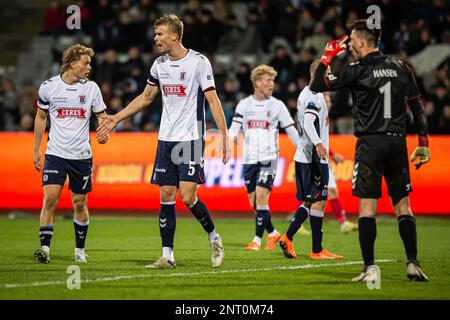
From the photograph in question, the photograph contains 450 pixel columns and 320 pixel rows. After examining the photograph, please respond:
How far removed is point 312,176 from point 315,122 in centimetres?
72

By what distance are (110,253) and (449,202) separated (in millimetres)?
8644

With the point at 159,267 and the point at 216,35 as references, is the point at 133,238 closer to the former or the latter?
the point at 159,267

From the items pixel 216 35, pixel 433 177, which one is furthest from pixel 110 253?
pixel 216 35

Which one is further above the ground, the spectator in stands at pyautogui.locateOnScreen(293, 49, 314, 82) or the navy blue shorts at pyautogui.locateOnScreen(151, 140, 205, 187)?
the spectator in stands at pyautogui.locateOnScreen(293, 49, 314, 82)

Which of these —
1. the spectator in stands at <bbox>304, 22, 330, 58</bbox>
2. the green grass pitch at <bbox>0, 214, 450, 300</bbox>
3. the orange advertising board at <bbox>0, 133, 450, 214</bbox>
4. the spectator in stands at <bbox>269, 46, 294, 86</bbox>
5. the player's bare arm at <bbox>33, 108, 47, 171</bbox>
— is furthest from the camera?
the spectator in stands at <bbox>304, 22, 330, 58</bbox>

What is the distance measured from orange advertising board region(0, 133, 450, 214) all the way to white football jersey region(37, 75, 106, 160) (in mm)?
7596

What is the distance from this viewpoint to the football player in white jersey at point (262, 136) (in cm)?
1357

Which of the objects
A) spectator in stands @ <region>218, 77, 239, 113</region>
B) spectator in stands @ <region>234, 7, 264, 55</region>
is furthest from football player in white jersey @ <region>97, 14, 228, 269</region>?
spectator in stands @ <region>234, 7, 264, 55</region>

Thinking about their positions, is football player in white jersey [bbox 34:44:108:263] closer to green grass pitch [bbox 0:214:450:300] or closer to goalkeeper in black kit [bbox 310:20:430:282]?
green grass pitch [bbox 0:214:450:300]

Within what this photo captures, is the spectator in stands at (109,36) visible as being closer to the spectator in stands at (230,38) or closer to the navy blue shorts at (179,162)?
the spectator in stands at (230,38)

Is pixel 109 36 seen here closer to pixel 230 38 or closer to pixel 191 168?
pixel 230 38

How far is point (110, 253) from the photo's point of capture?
40.0 feet

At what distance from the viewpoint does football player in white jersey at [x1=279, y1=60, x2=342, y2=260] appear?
11773mm
